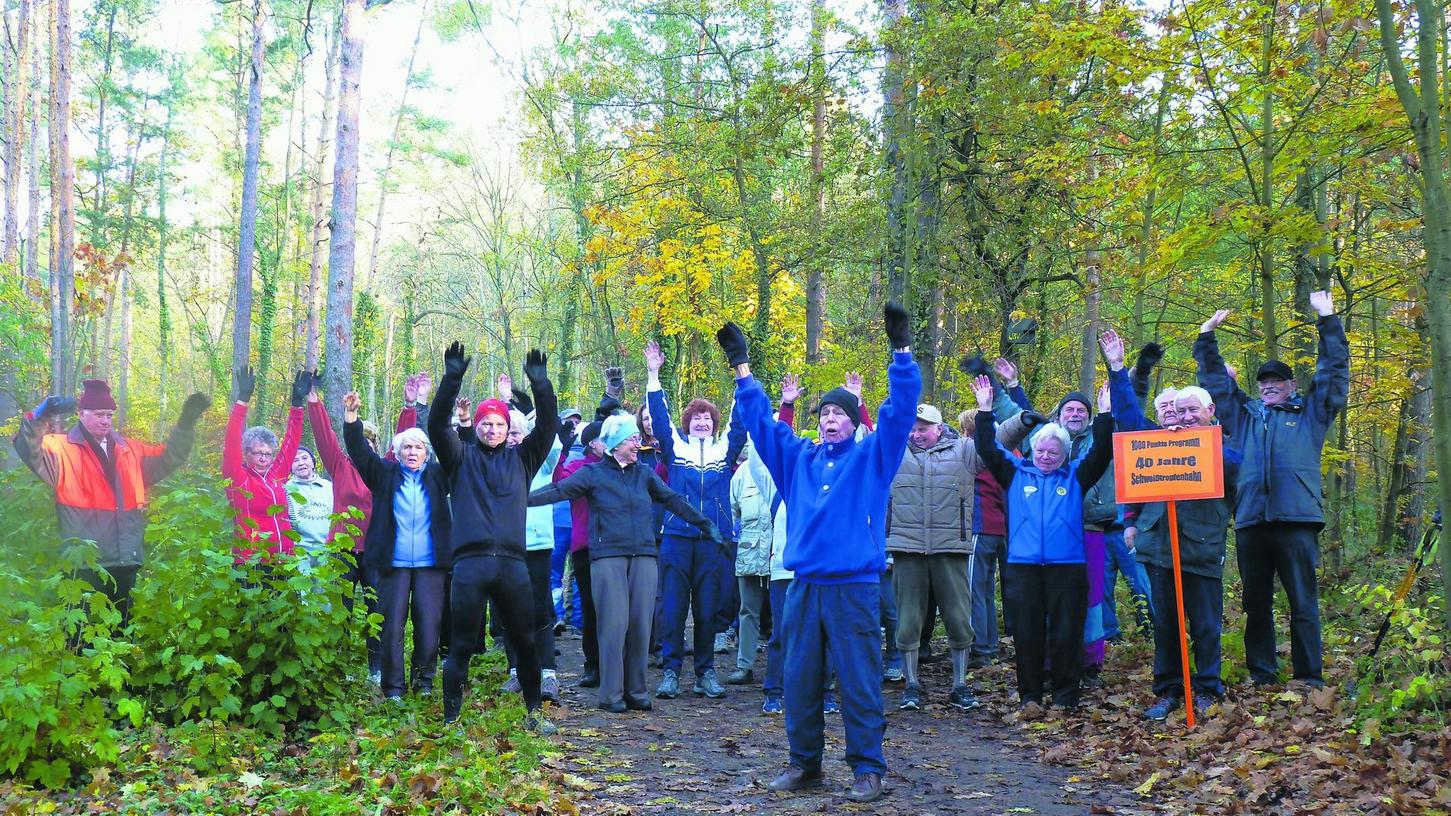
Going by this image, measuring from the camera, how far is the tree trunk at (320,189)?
102 feet

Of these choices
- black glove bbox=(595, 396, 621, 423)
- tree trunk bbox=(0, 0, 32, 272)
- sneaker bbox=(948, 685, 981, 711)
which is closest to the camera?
sneaker bbox=(948, 685, 981, 711)

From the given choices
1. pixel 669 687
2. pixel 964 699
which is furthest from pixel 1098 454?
pixel 669 687

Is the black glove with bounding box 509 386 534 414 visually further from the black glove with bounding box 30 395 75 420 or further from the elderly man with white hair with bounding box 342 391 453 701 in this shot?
the black glove with bounding box 30 395 75 420

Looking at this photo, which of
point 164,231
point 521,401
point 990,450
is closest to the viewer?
point 990,450

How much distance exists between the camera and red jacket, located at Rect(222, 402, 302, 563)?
25.9 ft

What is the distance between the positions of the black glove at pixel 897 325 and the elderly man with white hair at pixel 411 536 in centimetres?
349

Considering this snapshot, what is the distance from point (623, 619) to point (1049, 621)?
3.00 meters

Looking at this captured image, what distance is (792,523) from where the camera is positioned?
247 inches

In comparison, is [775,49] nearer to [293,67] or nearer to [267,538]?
[267,538]

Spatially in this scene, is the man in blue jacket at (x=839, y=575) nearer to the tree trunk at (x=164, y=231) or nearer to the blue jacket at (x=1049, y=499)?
the blue jacket at (x=1049, y=499)

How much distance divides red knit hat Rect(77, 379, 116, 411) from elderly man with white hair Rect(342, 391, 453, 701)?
1885 millimetres

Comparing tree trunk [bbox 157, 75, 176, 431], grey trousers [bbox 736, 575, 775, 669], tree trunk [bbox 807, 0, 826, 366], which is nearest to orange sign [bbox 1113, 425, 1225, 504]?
grey trousers [bbox 736, 575, 775, 669]

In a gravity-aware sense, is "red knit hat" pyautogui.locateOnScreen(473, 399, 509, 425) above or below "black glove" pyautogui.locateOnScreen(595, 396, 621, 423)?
below

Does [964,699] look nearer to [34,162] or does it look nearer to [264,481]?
[264,481]
